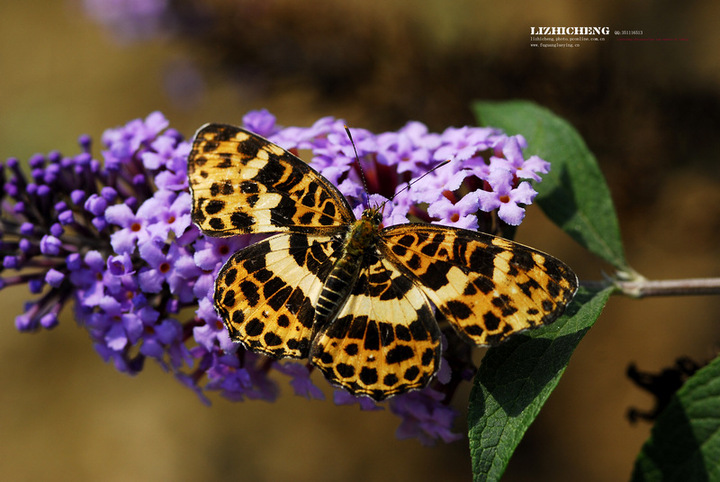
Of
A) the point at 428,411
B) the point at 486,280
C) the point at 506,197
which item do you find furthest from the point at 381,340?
the point at 506,197

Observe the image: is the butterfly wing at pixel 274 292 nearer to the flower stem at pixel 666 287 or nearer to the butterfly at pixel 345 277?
the butterfly at pixel 345 277

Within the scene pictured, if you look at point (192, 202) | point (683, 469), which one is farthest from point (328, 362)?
point (683, 469)

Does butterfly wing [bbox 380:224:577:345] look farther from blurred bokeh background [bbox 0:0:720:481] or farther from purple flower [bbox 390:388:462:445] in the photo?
blurred bokeh background [bbox 0:0:720:481]

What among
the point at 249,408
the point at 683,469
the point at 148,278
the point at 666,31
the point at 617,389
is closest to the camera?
the point at 683,469

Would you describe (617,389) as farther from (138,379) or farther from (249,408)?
(138,379)

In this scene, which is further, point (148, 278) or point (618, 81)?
point (618, 81)

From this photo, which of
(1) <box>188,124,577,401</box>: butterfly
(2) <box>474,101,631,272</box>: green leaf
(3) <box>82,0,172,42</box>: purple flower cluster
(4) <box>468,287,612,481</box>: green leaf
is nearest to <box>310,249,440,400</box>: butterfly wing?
(1) <box>188,124,577,401</box>: butterfly

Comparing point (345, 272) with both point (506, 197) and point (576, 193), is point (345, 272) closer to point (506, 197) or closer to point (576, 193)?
point (506, 197)
